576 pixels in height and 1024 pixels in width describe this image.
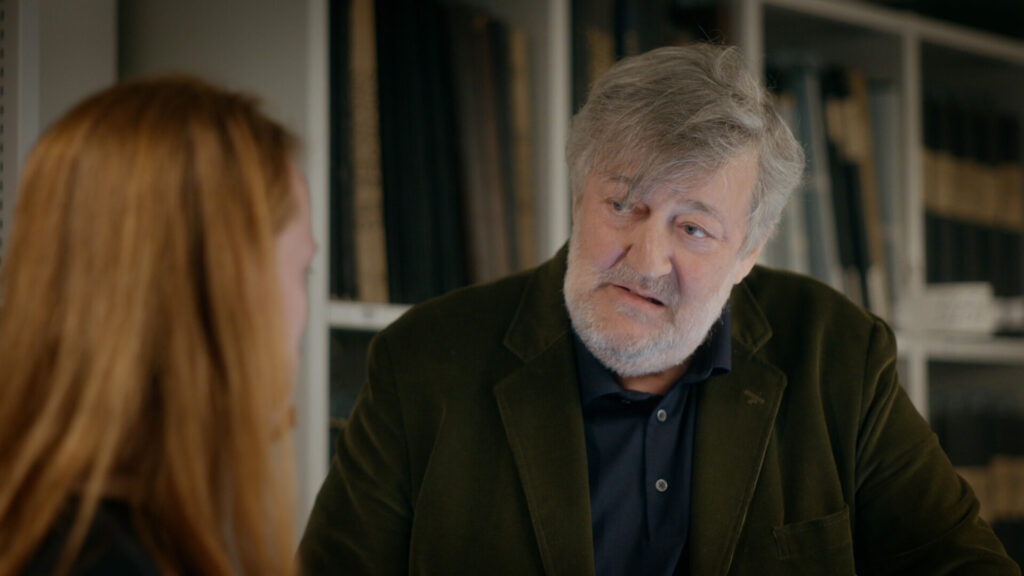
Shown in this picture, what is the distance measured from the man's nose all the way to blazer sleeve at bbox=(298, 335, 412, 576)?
0.38m

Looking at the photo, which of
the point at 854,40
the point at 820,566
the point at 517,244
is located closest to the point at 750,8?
the point at 854,40

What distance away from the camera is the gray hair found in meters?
1.46

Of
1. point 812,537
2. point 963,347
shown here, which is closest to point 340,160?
point 812,537

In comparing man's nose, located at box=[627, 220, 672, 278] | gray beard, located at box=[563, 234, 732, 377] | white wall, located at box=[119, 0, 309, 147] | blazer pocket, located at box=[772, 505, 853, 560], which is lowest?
blazer pocket, located at box=[772, 505, 853, 560]

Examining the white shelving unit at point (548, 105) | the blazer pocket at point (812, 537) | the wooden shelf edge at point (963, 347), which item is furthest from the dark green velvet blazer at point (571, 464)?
the wooden shelf edge at point (963, 347)

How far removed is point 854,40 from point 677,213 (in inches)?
52.3

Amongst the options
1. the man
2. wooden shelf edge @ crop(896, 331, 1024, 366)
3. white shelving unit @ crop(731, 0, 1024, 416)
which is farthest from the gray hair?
wooden shelf edge @ crop(896, 331, 1024, 366)

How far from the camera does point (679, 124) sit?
146cm

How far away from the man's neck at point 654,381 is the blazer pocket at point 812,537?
250 millimetres

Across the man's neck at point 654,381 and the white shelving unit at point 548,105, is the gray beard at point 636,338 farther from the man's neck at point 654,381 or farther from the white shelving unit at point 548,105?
the white shelving unit at point 548,105

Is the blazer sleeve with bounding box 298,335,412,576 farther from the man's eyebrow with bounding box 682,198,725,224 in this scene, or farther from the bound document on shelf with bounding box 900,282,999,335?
the bound document on shelf with bounding box 900,282,999,335

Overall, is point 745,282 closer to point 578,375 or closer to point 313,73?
point 578,375

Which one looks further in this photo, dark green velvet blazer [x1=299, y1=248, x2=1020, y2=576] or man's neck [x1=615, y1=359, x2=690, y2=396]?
man's neck [x1=615, y1=359, x2=690, y2=396]

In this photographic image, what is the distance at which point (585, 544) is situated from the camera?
4.53 ft
